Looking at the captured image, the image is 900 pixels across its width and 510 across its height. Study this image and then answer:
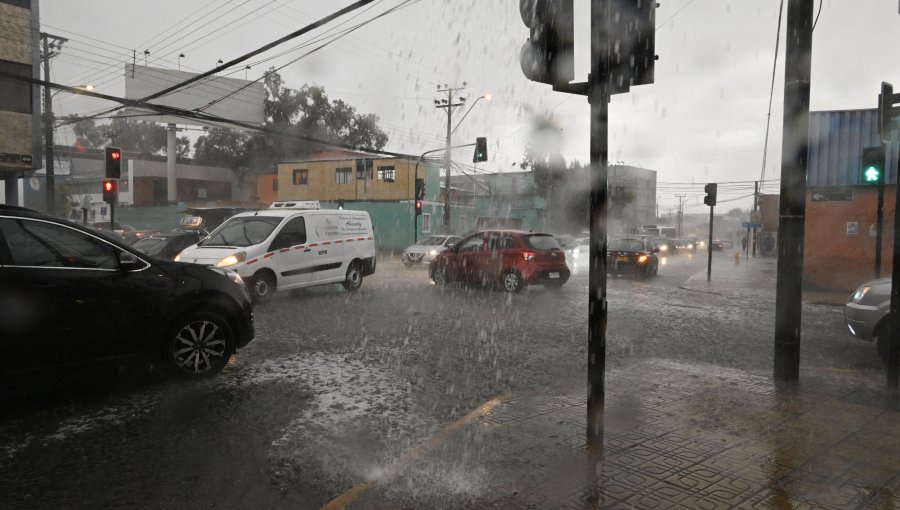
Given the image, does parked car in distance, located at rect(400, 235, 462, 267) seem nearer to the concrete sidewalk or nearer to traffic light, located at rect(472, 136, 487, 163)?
traffic light, located at rect(472, 136, 487, 163)

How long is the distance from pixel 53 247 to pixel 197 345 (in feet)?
5.17

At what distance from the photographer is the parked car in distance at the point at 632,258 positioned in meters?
20.4

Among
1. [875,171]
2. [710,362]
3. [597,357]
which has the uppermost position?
[875,171]

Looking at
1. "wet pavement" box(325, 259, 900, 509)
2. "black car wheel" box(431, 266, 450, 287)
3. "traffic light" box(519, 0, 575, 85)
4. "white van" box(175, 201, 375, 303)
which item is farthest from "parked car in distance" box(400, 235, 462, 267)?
"traffic light" box(519, 0, 575, 85)

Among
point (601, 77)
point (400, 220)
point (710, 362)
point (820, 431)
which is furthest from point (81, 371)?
point (400, 220)

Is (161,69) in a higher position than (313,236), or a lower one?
higher

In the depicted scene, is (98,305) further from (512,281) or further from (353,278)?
(512,281)

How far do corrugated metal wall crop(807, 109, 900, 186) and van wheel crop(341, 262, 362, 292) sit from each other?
45.1 feet

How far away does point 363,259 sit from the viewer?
14.6m

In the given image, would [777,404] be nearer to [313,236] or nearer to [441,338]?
[441,338]

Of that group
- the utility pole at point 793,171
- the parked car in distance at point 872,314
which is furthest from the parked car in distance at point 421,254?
the utility pole at point 793,171

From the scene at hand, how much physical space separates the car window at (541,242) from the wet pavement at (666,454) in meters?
8.54

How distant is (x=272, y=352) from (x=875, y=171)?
10.7 meters

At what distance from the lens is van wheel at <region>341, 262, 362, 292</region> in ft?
46.2
